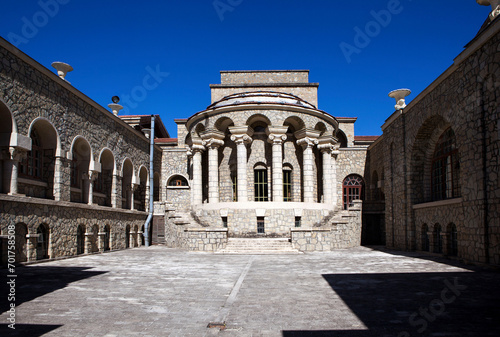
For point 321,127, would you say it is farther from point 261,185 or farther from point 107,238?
point 107,238

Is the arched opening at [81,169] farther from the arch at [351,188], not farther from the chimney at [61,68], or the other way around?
the arch at [351,188]

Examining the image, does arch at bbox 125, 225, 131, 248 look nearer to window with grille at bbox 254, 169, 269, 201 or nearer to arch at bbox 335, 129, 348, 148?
window with grille at bbox 254, 169, 269, 201

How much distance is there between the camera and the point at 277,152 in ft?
72.4

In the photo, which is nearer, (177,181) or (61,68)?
(61,68)

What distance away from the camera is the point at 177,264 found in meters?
13.5

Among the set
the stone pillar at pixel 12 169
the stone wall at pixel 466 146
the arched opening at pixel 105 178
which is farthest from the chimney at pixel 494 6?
the arched opening at pixel 105 178

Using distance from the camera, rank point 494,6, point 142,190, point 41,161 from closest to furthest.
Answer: point 494,6 → point 41,161 → point 142,190

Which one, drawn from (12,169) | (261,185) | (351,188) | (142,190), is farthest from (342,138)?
(12,169)

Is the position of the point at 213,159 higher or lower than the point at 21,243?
higher

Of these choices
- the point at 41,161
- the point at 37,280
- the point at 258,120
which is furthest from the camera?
the point at 258,120

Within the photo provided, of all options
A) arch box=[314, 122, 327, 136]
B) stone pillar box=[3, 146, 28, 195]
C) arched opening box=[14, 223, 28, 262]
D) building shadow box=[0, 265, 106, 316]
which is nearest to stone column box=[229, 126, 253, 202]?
arch box=[314, 122, 327, 136]

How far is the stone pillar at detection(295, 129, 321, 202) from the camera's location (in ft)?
74.3

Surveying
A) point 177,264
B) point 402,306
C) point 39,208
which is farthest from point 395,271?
point 39,208

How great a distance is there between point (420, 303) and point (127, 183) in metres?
19.4
